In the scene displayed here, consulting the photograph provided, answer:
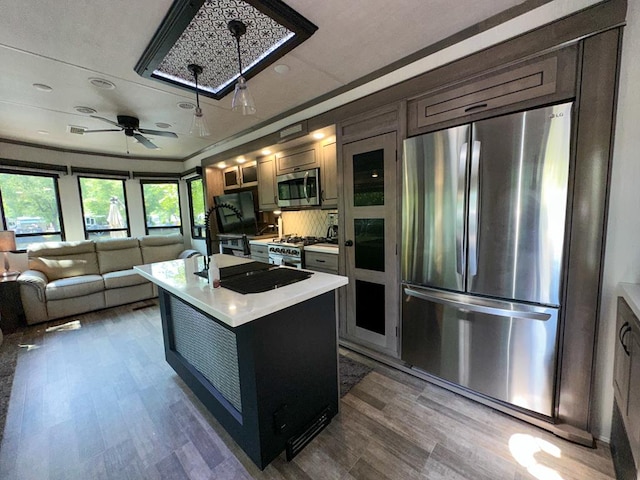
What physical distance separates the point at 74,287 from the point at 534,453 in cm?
521

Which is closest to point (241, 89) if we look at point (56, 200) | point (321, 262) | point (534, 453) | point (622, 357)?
point (321, 262)

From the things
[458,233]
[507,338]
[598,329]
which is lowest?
[507,338]

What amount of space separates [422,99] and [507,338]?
177 centimetres

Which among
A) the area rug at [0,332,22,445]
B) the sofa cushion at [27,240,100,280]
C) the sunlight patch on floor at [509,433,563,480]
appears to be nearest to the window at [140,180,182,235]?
the sofa cushion at [27,240,100,280]

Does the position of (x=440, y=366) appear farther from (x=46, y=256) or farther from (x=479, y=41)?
(x=46, y=256)

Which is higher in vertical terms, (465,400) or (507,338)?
(507,338)

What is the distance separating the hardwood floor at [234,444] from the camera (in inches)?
54.1

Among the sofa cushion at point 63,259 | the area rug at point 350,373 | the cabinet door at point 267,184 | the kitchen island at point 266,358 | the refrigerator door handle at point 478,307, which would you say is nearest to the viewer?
the kitchen island at point 266,358

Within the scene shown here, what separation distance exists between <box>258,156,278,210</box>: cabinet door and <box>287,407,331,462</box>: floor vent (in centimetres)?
266

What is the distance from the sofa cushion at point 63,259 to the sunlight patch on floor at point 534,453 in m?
5.57

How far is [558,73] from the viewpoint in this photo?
1.41 m

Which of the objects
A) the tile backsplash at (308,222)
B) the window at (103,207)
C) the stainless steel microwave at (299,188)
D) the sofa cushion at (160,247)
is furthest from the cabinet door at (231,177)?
the window at (103,207)

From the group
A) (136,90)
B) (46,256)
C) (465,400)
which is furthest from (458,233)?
(46,256)

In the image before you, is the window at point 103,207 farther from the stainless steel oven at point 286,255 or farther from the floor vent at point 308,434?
the floor vent at point 308,434
